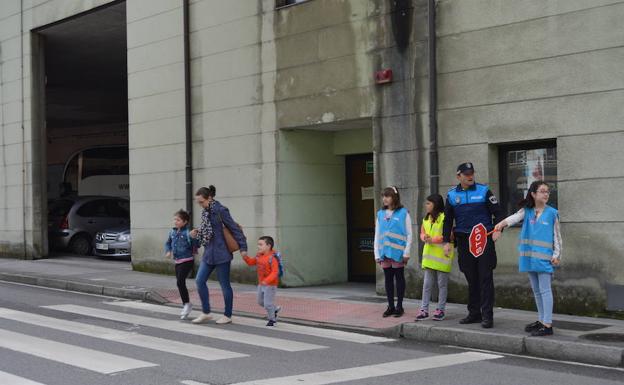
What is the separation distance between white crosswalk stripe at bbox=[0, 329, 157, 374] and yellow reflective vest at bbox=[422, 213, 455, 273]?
4132mm

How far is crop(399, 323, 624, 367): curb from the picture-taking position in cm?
796

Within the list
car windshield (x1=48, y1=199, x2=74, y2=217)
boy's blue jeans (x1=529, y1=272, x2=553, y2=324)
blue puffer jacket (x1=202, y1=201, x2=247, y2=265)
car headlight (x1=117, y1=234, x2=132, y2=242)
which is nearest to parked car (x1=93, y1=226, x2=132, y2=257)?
car headlight (x1=117, y1=234, x2=132, y2=242)

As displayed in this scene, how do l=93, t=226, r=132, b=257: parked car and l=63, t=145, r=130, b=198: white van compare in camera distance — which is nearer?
l=93, t=226, r=132, b=257: parked car

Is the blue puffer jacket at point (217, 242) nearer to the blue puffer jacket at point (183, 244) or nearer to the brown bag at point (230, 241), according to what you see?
the brown bag at point (230, 241)

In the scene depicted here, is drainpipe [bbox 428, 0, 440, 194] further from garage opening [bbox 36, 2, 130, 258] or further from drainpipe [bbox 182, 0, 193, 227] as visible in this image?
garage opening [bbox 36, 2, 130, 258]

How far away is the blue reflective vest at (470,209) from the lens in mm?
9570

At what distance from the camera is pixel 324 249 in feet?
49.5

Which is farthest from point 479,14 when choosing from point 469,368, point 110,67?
point 110,67

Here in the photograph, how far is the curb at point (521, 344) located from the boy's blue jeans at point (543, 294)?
0.30m

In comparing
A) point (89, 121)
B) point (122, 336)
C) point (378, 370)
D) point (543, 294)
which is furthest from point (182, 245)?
point (89, 121)

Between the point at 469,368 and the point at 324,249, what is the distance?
750 cm

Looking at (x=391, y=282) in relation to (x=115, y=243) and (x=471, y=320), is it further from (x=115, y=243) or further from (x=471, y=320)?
(x=115, y=243)

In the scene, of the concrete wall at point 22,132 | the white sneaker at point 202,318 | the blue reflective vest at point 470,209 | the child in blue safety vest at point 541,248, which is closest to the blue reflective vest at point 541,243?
the child in blue safety vest at point 541,248

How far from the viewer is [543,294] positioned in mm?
8781
